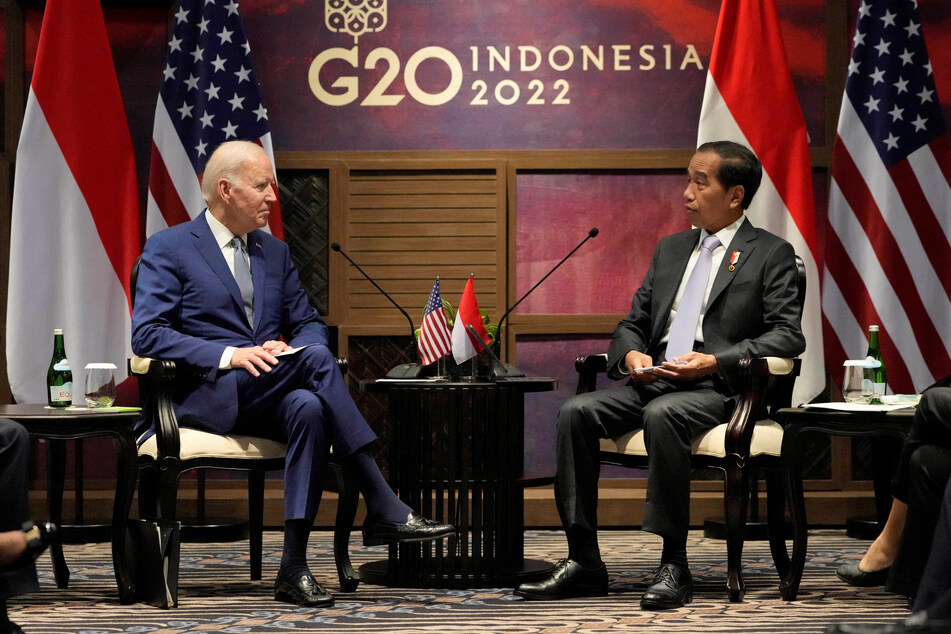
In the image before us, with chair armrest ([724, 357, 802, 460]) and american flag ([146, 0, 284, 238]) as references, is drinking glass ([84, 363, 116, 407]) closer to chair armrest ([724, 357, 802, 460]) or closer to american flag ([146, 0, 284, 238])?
american flag ([146, 0, 284, 238])

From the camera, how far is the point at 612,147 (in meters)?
5.35

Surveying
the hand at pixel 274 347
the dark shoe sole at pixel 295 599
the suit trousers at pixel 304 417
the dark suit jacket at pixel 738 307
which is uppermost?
the dark suit jacket at pixel 738 307

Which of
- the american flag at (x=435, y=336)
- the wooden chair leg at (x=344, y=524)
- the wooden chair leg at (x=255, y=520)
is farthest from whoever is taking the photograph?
the wooden chair leg at (x=255, y=520)

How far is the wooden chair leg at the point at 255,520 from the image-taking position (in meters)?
3.90

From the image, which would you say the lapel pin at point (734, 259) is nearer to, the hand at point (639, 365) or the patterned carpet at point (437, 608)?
the hand at point (639, 365)

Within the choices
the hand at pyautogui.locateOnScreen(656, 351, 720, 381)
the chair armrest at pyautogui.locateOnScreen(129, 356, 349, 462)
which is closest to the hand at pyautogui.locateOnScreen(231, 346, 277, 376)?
the chair armrest at pyautogui.locateOnScreen(129, 356, 349, 462)

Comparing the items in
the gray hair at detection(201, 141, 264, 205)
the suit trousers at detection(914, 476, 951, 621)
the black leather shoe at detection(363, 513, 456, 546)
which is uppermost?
the gray hair at detection(201, 141, 264, 205)

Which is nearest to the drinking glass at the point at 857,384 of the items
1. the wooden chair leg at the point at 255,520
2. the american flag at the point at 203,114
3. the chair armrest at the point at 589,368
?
A: the chair armrest at the point at 589,368

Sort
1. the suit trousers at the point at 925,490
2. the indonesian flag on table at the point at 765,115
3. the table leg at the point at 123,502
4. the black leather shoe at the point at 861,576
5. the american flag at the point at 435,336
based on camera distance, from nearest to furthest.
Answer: the suit trousers at the point at 925,490 < the black leather shoe at the point at 861,576 < the table leg at the point at 123,502 < the american flag at the point at 435,336 < the indonesian flag on table at the point at 765,115

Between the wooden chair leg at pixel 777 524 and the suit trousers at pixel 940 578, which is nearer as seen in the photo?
the suit trousers at pixel 940 578

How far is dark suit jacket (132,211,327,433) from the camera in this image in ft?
11.9

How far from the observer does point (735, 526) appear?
351 centimetres

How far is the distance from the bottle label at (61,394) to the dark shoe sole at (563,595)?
4.75 feet

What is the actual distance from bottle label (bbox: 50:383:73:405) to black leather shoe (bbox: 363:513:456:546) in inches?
38.1
